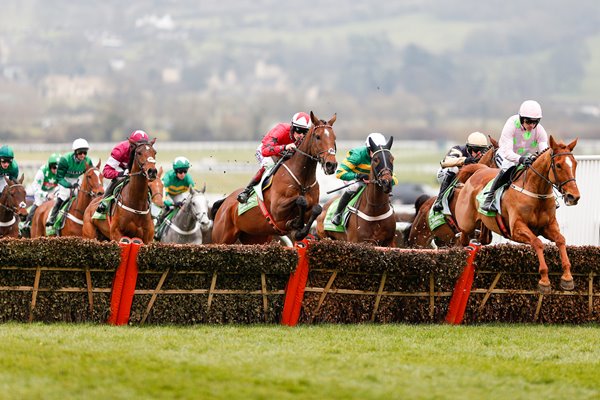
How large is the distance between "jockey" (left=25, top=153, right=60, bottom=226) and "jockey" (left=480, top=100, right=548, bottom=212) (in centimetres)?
Answer: 790

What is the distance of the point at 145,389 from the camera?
25.3 feet

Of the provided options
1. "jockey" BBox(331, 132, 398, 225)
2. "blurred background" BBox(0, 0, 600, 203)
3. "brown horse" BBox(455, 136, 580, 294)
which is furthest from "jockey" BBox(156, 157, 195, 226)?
"blurred background" BBox(0, 0, 600, 203)

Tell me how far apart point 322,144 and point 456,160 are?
9.51 ft

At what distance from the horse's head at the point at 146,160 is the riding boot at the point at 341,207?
2383mm

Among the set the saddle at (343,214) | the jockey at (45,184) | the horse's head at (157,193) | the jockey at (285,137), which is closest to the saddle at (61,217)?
the horse's head at (157,193)

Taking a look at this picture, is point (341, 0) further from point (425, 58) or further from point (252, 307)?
point (252, 307)

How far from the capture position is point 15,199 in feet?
54.6

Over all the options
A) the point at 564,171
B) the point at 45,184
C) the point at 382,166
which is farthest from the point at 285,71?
the point at 564,171

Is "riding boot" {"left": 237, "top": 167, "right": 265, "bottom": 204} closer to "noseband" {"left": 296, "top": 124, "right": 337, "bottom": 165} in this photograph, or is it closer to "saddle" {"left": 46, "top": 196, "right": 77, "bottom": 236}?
"noseband" {"left": 296, "top": 124, "right": 337, "bottom": 165}

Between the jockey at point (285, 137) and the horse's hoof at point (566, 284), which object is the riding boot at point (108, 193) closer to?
the jockey at point (285, 137)

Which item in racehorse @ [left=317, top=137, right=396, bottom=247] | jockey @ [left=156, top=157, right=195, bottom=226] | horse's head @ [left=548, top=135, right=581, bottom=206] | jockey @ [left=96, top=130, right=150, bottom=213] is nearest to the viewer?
Answer: horse's head @ [left=548, top=135, right=581, bottom=206]

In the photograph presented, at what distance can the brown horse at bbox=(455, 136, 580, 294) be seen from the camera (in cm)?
1144

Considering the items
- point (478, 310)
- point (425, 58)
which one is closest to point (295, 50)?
point (425, 58)

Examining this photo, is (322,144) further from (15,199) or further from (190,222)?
(15,199)
